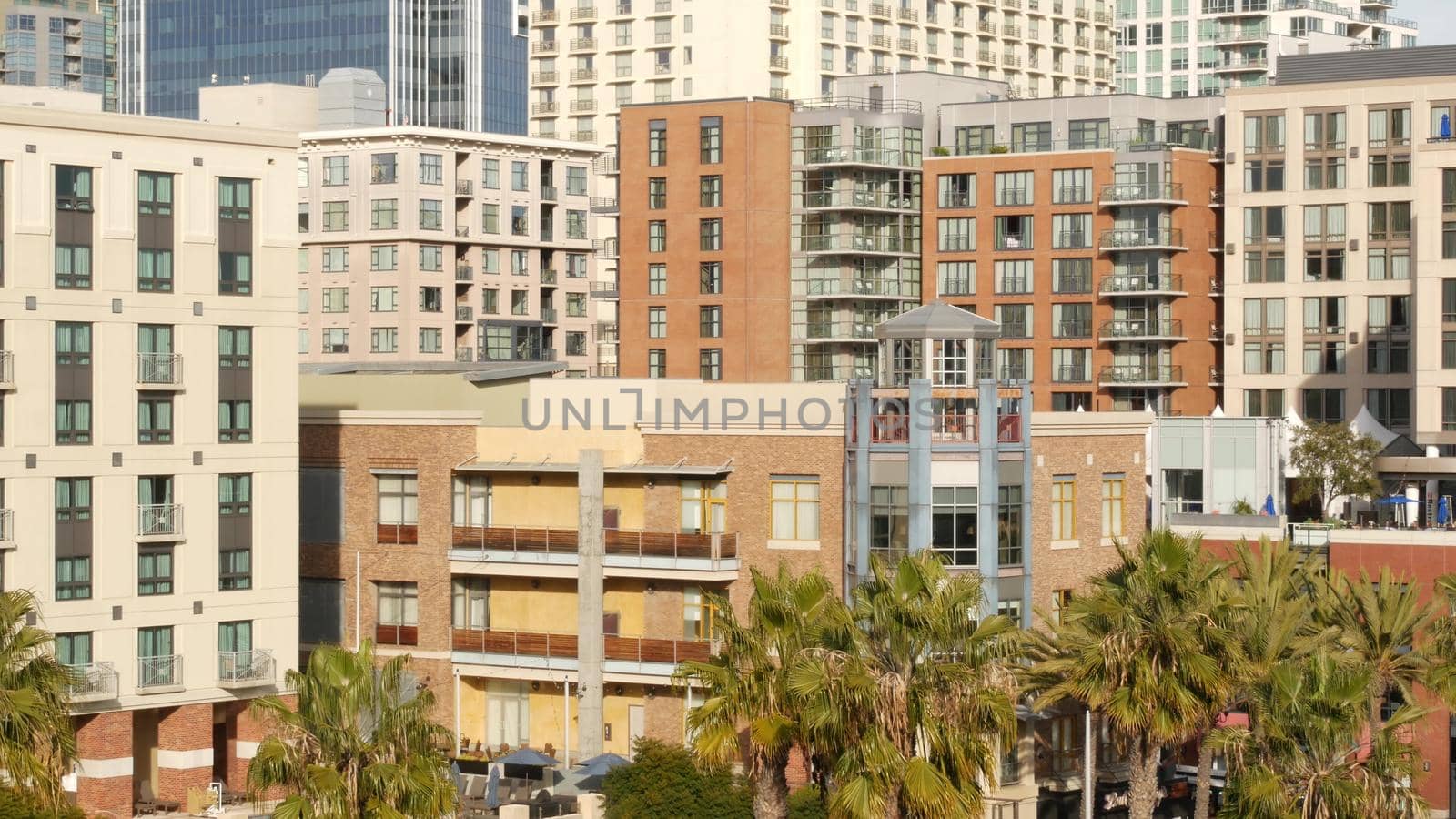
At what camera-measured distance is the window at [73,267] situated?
77.8 m

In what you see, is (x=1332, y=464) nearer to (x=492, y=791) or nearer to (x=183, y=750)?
(x=492, y=791)

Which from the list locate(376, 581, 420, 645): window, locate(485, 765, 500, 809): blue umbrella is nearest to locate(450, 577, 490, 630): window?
locate(376, 581, 420, 645): window

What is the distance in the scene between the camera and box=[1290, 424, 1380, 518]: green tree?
107 meters

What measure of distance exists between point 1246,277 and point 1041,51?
54256 mm

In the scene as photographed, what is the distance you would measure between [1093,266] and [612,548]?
64.4 metres

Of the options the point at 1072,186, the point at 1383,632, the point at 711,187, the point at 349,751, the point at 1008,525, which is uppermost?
the point at 1072,186

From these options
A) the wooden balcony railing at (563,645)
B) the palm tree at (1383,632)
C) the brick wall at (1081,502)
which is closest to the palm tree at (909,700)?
the palm tree at (1383,632)

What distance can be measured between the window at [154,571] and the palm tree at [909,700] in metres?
32.1

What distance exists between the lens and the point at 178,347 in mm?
80000

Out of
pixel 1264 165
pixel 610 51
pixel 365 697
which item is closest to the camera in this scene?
pixel 365 697

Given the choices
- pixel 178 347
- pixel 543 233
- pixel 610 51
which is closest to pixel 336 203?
pixel 543 233

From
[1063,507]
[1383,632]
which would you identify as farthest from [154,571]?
[1383,632]

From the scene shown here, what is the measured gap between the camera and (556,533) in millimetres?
82250

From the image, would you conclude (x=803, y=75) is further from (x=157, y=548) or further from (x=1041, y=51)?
(x=157, y=548)
